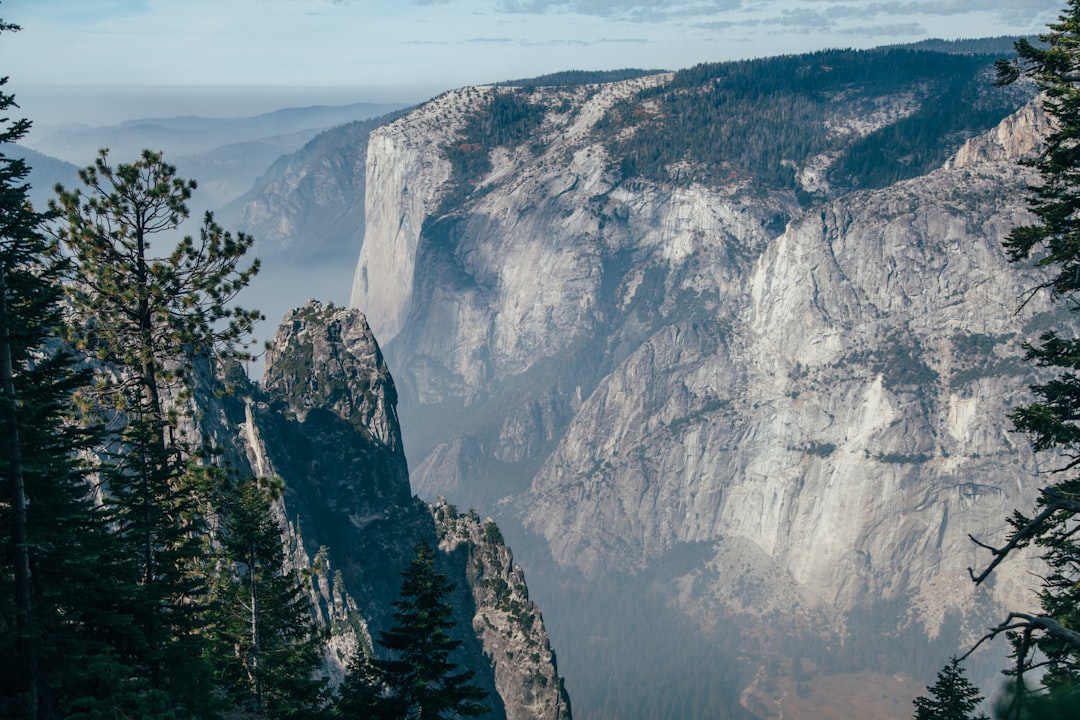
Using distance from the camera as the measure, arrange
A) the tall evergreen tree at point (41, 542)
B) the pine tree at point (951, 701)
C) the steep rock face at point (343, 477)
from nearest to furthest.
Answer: the tall evergreen tree at point (41, 542), the pine tree at point (951, 701), the steep rock face at point (343, 477)

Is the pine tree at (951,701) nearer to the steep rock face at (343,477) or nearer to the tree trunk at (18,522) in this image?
the tree trunk at (18,522)

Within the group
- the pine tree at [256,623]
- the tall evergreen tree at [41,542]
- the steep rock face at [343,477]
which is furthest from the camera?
the steep rock face at [343,477]

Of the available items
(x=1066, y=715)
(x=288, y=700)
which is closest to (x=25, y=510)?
(x=288, y=700)

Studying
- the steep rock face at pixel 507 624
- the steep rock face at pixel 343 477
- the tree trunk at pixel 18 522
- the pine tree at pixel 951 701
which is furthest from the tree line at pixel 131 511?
the steep rock face at pixel 507 624

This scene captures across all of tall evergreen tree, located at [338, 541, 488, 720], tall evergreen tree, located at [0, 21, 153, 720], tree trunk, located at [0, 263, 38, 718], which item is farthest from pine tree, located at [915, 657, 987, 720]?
tree trunk, located at [0, 263, 38, 718]

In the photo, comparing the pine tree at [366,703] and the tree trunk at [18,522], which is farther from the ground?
the tree trunk at [18,522]

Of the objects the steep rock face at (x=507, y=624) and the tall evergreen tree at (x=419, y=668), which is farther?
the steep rock face at (x=507, y=624)

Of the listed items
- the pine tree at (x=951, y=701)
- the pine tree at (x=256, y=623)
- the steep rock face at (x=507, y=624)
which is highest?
the pine tree at (x=256, y=623)
